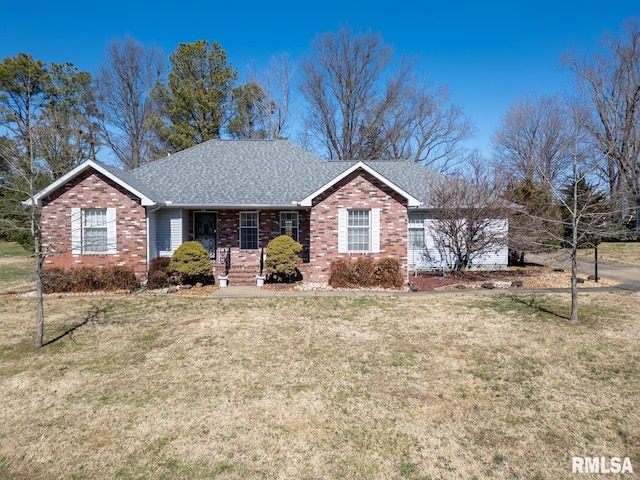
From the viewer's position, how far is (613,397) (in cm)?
514

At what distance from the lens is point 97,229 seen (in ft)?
44.2

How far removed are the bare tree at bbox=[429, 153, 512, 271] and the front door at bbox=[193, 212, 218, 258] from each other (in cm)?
970

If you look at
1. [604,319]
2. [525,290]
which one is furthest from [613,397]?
[525,290]

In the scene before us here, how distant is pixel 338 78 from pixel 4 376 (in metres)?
34.3

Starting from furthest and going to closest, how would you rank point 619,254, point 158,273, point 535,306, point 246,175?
1. point 619,254
2. point 246,175
3. point 158,273
4. point 535,306

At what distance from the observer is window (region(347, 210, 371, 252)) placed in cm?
1403

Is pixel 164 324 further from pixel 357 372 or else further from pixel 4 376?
pixel 357 372

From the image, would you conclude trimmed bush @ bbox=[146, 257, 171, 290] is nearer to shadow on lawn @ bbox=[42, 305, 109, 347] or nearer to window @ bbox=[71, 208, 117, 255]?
window @ bbox=[71, 208, 117, 255]

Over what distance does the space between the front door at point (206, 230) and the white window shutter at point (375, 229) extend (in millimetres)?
6923

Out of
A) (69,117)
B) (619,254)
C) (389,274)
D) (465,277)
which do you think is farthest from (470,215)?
(69,117)

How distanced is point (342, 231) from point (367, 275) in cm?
199

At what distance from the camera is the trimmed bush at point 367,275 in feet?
43.5

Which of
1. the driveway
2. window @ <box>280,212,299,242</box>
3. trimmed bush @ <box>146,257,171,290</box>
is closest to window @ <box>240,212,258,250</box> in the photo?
window @ <box>280,212,299,242</box>

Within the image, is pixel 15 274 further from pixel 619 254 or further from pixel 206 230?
pixel 619 254
